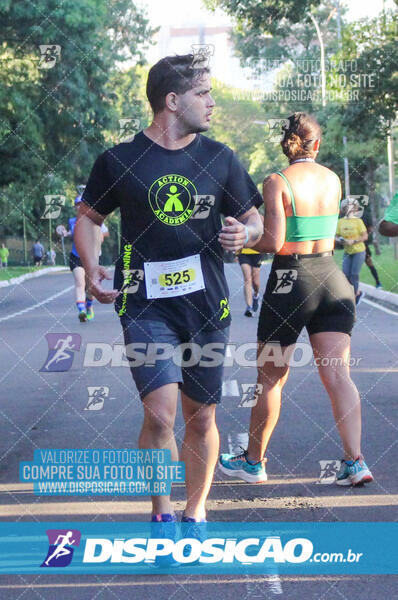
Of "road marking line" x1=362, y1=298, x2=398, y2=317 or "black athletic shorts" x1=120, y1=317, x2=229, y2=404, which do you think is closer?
"black athletic shorts" x1=120, y1=317, x2=229, y2=404

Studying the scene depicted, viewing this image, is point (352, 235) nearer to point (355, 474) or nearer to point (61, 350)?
point (61, 350)

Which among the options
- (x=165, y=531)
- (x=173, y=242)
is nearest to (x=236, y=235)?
(x=173, y=242)

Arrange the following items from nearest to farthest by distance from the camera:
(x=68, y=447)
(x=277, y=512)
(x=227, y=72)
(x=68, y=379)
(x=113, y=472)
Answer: (x=277, y=512), (x=113, y=472), (x=68, y=447), (x=68, y=379), (x=227, y=72)

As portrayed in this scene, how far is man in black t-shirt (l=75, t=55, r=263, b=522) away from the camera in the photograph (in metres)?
4.84

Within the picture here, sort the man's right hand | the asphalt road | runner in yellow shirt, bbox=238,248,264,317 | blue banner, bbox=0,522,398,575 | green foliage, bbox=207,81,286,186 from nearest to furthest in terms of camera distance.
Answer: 1. the asphalt road
2. blue banner, bbox=0,522,398,575
3. the man's right hand
4. runner in yellow shirt, bbox=238,248,264,317
5. green foliage, bbox=207,81,286,186

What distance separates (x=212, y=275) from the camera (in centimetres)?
495

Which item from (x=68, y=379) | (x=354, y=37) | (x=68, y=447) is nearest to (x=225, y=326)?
(x=68, y=447)

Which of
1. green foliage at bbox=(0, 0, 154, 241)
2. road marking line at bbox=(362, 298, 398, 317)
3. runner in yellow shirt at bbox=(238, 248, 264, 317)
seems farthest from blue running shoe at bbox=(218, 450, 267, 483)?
green foliage at bbox=(0, 0, 154, 241)

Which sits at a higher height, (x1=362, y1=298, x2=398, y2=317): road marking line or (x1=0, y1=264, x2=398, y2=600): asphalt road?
(x1=0, y1=264, x2=398, y2=600): asphalt road

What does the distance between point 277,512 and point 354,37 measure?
20.0 m

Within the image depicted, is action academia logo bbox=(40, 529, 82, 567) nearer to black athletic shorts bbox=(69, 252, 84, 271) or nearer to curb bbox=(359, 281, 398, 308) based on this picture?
black athletic shorts bbox=(69, 252, 84, 271)

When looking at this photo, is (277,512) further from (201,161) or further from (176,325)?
(201,161)

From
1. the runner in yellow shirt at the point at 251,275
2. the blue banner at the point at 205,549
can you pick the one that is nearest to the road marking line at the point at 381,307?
the runner in yellow shirt at the point at 251,275

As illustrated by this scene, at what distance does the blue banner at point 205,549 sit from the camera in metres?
4.82
